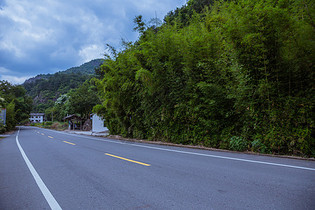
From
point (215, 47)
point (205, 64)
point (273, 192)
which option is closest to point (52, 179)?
point (273, 192)

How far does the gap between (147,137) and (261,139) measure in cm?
679

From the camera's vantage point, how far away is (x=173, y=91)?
8.62 meters

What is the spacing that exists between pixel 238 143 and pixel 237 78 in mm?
2215

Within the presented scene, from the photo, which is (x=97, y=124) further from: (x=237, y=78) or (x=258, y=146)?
(x=258, y=146)

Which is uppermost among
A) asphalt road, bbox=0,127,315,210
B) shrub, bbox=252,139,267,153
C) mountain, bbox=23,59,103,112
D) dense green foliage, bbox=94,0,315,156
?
mountain, bbox=23,59,103,112

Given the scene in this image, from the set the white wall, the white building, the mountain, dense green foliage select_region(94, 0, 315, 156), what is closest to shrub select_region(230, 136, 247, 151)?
dense green foliage select_region(94, 0, 315, 156)

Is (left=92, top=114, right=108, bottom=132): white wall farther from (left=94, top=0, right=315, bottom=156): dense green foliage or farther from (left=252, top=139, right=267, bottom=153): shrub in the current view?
(left=252, top=139, right=267, bottom=153): shrub

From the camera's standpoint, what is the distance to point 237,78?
6.08 m

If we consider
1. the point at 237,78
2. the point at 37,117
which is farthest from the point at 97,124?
the point at 37,117

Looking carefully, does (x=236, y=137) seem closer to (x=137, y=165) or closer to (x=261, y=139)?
(x=261, y=139)

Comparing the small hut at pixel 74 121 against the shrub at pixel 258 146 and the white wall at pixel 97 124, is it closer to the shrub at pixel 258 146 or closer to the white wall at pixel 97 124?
the white wall at pixel 97 124

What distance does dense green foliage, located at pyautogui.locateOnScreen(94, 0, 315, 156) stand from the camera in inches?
194

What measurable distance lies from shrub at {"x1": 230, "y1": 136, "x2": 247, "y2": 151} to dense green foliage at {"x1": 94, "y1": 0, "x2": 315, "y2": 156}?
3cm

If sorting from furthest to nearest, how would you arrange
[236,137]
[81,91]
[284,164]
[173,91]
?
1. [81,91]
2. [173,91]
3. [236,137]
4. [284,164]
